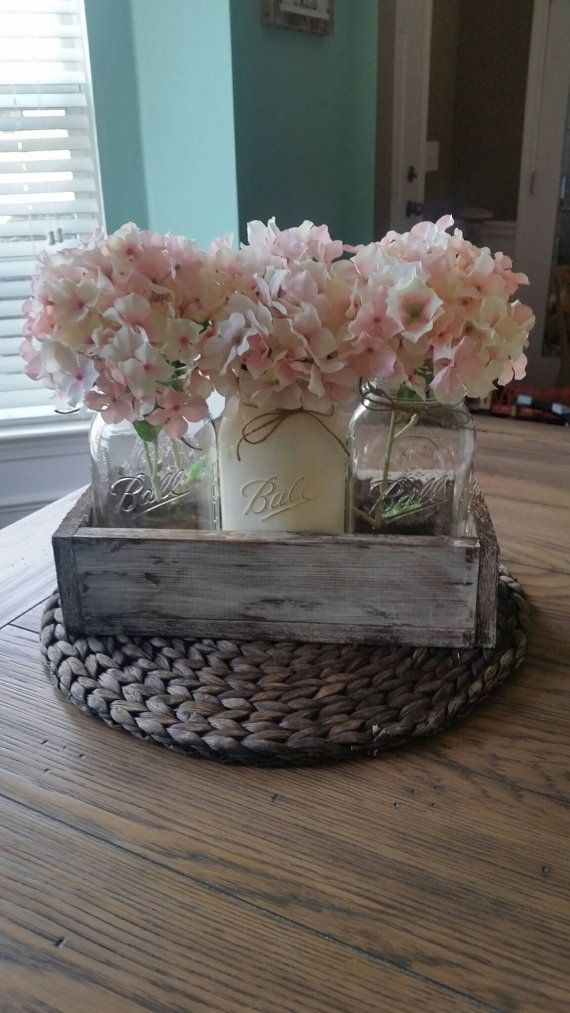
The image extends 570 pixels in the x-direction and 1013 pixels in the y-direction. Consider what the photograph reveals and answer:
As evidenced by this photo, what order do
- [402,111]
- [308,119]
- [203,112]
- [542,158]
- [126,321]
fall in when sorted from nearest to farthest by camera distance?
[126,321]
[203,112]
[308,119]
[402,111]
[542,158]

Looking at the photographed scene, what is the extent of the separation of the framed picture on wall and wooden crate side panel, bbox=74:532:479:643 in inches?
Result: 59.8

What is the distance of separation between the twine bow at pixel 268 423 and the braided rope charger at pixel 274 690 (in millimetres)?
194

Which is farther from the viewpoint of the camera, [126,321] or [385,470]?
[385,470]

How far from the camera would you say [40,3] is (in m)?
1.79

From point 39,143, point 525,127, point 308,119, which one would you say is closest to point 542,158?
point 525,127

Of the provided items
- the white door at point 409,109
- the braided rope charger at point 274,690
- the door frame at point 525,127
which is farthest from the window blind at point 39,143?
the braided rope charger at point 274,690

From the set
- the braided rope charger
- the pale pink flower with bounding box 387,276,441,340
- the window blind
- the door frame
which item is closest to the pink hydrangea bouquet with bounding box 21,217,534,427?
Result: the pale pink flower with bounding box 387,276,441,340

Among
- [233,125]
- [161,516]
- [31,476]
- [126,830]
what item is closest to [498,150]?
[233,125]

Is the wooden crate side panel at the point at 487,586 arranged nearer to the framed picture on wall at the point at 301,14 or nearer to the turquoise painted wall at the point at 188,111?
the turquoise painted wall at the point at 188,111

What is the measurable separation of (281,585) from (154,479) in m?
0.17

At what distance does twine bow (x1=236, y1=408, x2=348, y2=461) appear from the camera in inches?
28.0

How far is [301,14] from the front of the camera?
192 centimetres

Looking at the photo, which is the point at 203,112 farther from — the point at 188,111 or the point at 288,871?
the point at 288,871

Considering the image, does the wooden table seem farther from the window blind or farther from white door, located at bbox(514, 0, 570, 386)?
white door, located at bbox(514, 0, 570, 386)
